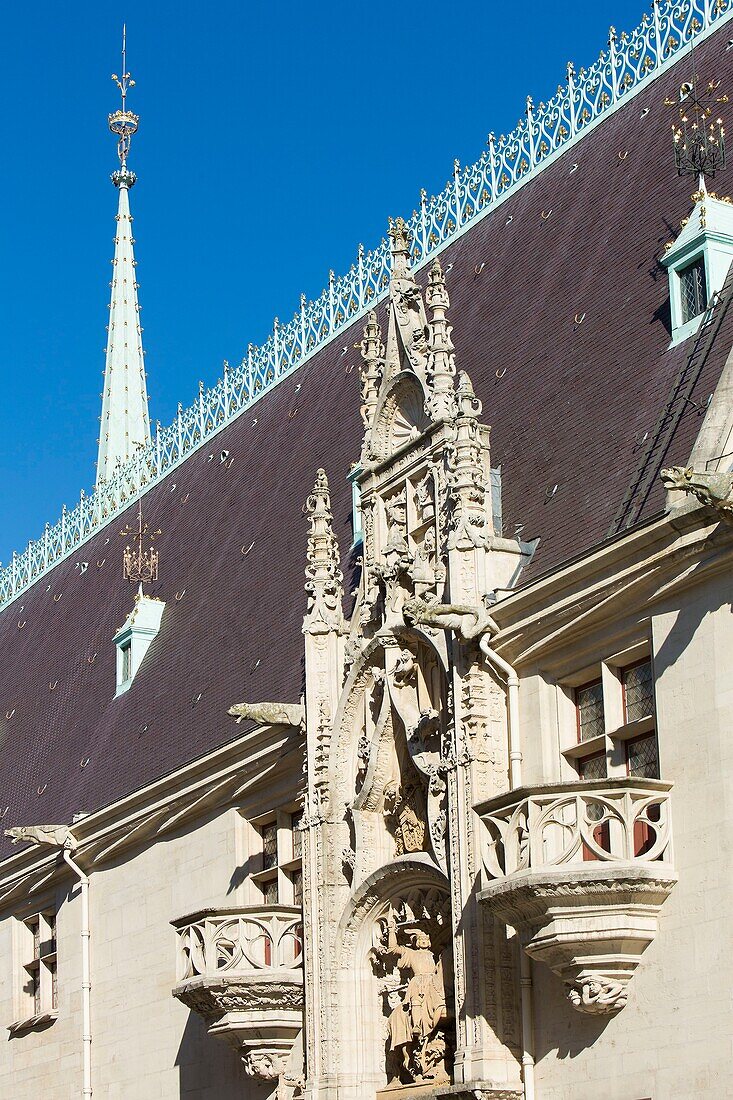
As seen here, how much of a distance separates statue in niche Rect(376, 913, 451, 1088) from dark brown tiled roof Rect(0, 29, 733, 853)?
465cm

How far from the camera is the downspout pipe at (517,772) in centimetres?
2088

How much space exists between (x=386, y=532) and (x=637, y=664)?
536 centimetres

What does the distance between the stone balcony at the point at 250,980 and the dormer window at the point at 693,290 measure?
906cm

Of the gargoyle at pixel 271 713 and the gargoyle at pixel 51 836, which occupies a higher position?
the gargoyle at pixel 271 713

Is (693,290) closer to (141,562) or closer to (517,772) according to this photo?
(517,772)

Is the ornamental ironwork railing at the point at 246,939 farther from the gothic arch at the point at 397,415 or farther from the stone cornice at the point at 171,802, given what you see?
the gothic arch at the point at 397,415

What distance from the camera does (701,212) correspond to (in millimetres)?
23359

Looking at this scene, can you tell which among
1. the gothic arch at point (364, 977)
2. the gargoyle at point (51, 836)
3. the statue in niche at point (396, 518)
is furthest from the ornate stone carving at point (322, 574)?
the gargoyle at point (51, 836)

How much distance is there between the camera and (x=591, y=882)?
19328 mm

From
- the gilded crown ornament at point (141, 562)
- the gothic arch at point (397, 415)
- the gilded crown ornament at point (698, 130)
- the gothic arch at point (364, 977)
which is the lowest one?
the gothic arch at point (364, 977)

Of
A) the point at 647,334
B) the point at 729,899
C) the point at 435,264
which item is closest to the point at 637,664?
the point at 729,899

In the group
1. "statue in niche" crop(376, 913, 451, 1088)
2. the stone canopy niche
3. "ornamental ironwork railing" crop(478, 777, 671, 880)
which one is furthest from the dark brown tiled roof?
"statue in niche" crop(376, 913, 451, 1088)

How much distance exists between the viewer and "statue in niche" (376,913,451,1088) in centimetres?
2256

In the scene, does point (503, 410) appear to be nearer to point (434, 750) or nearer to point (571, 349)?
point (571, 349)
